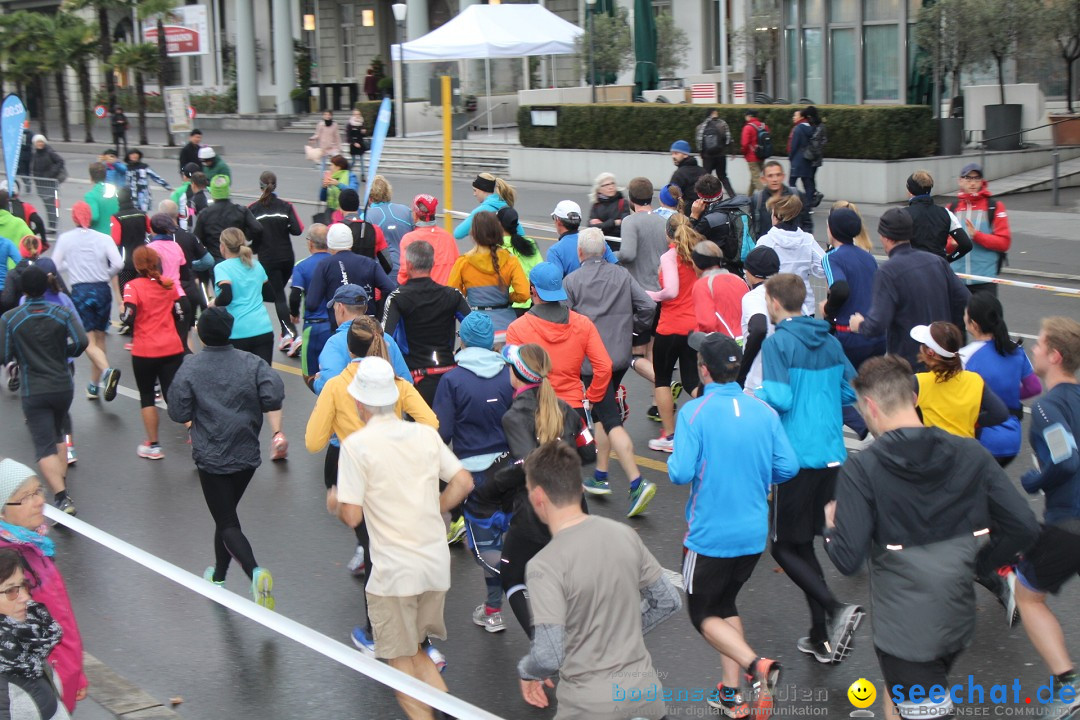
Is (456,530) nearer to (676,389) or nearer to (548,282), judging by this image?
(548,282)

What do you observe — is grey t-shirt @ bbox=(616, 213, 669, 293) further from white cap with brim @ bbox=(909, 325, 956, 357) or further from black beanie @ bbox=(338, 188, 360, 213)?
white cap with brim @ bbox=(909, 325, 956, 357)

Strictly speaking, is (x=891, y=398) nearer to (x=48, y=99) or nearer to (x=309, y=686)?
(x=309, y=686)

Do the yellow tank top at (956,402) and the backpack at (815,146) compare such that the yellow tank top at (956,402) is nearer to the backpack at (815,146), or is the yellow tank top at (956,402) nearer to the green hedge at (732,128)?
the backpack at (815,146)

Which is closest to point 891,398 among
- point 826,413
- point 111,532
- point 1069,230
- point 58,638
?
point 826,413

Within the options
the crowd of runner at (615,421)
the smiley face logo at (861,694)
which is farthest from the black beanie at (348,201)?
the smiley face logo at (861,694)

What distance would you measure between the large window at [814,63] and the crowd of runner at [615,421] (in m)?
17.9

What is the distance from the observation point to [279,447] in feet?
31.0

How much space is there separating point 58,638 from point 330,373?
2559 millimetres

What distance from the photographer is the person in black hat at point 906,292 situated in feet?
24.8

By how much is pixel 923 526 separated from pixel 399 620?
2159mm

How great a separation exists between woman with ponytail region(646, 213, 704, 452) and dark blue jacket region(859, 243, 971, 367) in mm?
1373

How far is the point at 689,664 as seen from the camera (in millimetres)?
5953

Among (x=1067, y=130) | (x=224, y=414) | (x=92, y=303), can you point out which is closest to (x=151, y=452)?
(x=92, y=303)

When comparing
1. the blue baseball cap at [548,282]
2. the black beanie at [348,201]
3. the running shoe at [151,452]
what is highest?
the black beanie at [348,201]
